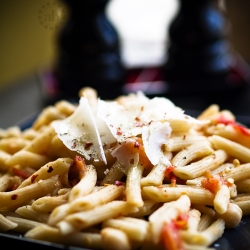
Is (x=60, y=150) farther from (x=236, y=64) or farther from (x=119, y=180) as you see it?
(x=236, y=64)

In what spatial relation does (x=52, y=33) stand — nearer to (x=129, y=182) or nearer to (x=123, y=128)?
(x=123, y=128)

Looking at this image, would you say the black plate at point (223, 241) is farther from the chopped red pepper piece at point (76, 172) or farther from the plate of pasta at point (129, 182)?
the chopped red pepper piece at point (76, 172)

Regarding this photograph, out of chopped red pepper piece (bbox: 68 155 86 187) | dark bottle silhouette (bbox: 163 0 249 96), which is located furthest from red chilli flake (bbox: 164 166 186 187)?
dark bottle silhouette (bbox: 163 0 249 96)

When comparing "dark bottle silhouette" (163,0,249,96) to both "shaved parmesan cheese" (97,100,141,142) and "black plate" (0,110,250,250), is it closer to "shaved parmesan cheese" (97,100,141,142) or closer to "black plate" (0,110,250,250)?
"shaved parmesan cheese" (97,100,141,142)

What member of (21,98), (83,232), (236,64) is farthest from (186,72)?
(83,232)

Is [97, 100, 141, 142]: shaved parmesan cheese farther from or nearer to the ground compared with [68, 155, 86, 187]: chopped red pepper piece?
farther from the ground

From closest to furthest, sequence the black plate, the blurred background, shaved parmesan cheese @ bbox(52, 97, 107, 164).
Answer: the black plate < shaved parmesan cheese @ bbox(52, 97, 107, 164) < the blurred background
